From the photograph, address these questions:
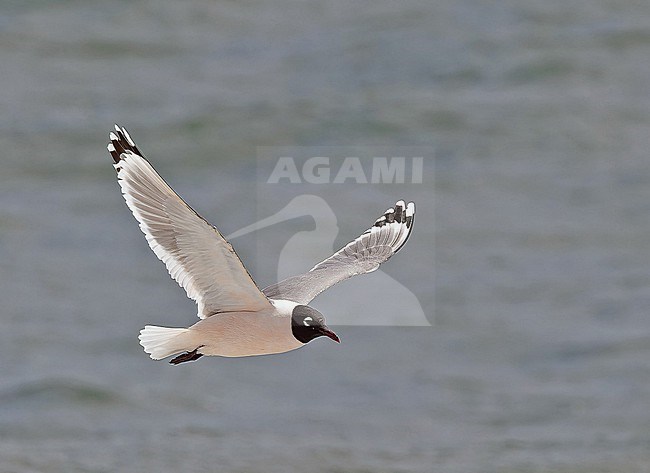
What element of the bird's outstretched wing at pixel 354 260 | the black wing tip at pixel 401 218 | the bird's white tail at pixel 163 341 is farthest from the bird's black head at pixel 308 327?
the black wing tip at pixel 401 218

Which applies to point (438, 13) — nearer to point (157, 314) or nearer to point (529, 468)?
point (157, 314)

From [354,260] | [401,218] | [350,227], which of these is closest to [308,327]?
[354,260]

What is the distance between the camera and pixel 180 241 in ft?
11.4

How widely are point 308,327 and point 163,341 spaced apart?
0.48 m

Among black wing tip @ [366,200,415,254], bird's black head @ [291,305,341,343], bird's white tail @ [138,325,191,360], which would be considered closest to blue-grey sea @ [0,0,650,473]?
black wing tip @ [366,200,415,254]

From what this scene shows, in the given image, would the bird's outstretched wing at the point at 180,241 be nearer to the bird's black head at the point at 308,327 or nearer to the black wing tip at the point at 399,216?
the bird's black head at the point at 308,327

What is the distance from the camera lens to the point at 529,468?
449 inches

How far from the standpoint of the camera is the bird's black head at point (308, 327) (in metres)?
3.18

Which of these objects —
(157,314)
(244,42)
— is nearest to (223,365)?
(157,314)

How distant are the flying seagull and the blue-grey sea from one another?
6738 mm

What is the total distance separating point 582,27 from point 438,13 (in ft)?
6.12

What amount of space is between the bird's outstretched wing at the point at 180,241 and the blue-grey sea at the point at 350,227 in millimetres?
6737

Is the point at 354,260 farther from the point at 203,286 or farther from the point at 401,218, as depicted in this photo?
the point at 203,286

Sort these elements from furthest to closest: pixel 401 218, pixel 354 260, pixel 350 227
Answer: pixel 350 227 < pixel 401 218 < pixel 354 260
